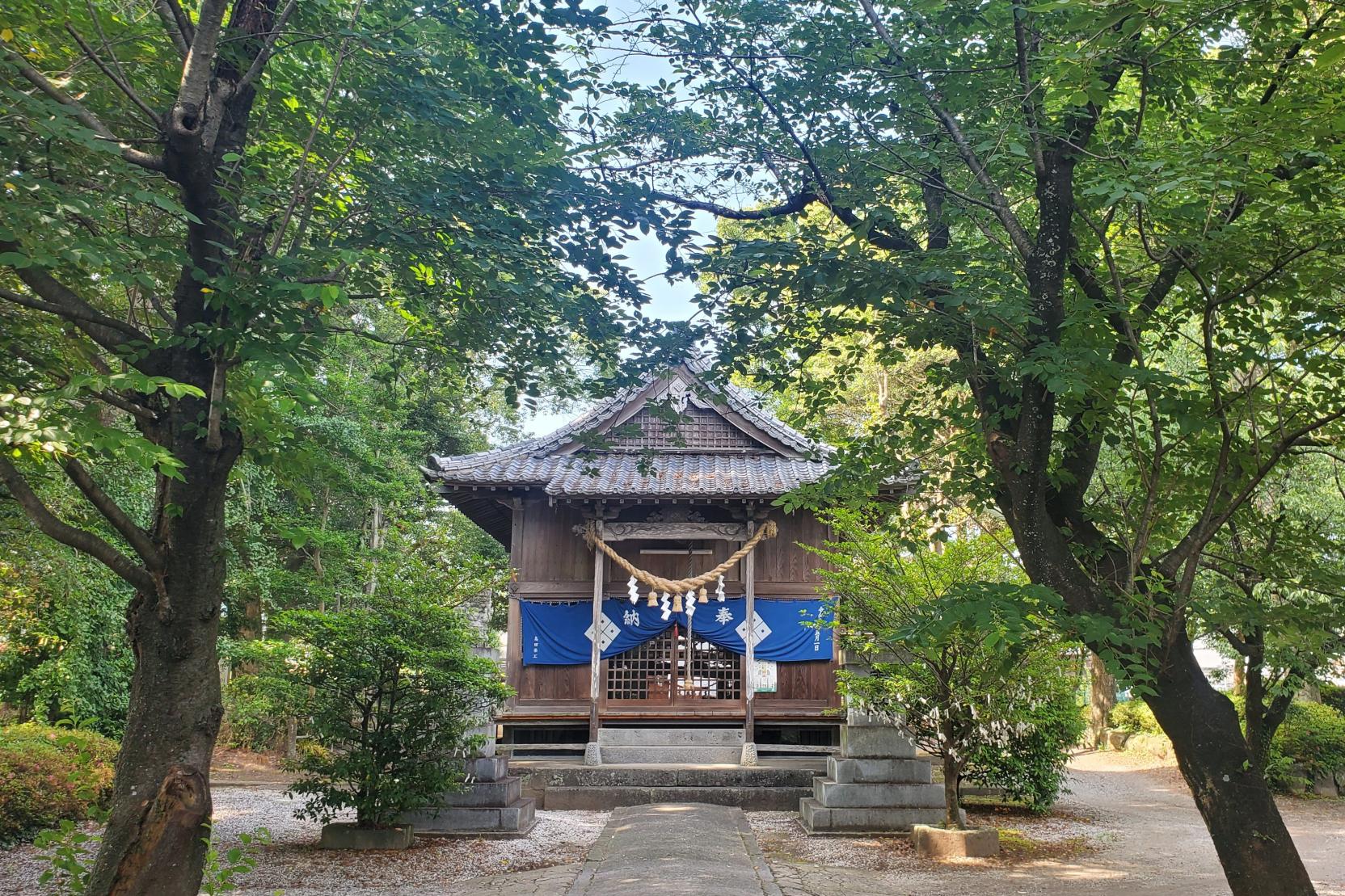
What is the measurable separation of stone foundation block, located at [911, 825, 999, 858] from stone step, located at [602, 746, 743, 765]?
4.63 m

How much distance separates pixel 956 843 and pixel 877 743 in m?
1.76

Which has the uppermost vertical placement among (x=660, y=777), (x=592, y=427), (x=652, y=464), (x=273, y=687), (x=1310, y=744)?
(x=592, y=427)

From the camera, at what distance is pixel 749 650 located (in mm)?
14789

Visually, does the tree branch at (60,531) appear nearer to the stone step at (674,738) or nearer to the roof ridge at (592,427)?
the roof ridge at (592,427)

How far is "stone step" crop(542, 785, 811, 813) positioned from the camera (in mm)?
12906

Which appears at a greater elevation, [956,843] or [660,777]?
[660,777]

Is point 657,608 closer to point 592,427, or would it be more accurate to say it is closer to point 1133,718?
point 592,427

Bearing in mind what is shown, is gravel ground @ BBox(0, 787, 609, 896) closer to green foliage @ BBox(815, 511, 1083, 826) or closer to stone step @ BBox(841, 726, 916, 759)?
stone step @ BBox(841, 726, 916, 759)

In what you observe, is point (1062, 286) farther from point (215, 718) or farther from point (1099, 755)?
point (1099, 755)

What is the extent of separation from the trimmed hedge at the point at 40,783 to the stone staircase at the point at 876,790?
813 cm

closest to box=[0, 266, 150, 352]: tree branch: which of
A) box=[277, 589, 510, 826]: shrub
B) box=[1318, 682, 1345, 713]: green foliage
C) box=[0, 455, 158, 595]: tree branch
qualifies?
box=[0, 455, 158, 595]: tree branch

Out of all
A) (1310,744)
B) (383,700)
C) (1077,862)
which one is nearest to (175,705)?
(383,700)

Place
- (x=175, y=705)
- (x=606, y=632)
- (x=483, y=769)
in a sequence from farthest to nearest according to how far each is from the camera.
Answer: (x=606, y=632), (x=483, y=769), (x=175, y=705)

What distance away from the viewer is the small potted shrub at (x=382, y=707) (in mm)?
9477
